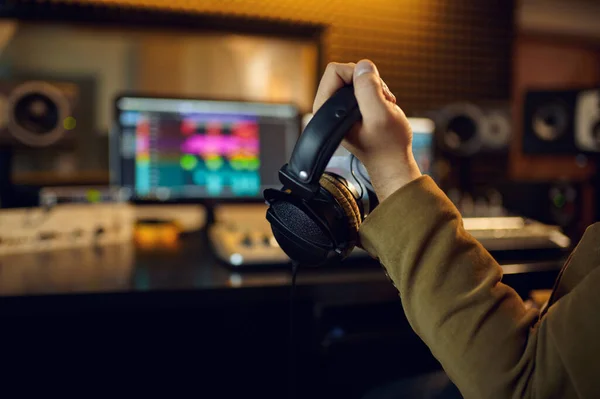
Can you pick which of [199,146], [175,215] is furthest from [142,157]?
[175,215]

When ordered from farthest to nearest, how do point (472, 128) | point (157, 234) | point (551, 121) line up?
1. point (551, 121)
2. point (472, 128)
3. point (157, 234)

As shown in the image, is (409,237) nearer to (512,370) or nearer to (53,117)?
(512,370)

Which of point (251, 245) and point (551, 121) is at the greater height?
point (551, 121)

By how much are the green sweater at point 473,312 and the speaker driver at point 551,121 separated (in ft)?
6.50

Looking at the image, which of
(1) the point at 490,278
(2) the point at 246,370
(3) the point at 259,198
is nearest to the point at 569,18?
(3) the point at 259,198

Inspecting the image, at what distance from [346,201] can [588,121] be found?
192 cm

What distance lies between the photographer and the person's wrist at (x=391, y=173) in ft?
1.90

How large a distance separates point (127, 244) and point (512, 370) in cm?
122

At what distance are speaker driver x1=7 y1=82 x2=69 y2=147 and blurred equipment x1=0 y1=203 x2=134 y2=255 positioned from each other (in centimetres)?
25

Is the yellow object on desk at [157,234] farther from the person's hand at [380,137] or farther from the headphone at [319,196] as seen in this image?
the person's hand at [380,137]

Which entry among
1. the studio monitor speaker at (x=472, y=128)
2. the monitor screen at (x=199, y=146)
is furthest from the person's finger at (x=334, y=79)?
the studio monitor speaker at (x=472, y=128)

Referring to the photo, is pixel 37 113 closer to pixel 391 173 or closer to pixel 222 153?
pixel 222 153

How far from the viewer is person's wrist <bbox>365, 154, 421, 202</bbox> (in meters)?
0.58

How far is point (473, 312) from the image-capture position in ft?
1.76
